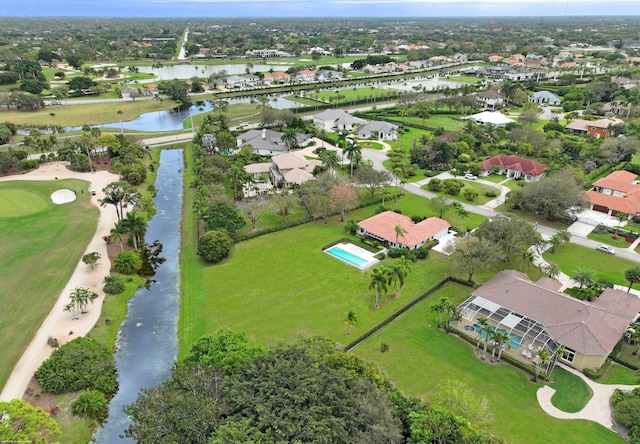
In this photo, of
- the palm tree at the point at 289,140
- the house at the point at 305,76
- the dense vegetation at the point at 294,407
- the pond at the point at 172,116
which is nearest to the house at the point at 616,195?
the dense vegetation at the point at 294,407

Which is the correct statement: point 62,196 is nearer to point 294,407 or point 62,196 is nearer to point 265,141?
point 265,141

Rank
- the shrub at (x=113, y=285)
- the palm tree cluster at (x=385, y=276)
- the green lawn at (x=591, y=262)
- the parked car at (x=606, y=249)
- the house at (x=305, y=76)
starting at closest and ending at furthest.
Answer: the palm tree cluster at (x=385, y=276) < the shrub at (x=113, y=285) < the green lawn at (x=591, y=262) < the parked car at (x=606, y=249) < the house at (x=305, y=76)

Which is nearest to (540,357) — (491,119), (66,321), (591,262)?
(591,262)

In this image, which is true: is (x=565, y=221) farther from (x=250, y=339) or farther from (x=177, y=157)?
(x=177, y=157)

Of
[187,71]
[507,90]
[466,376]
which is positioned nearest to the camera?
[466,376]

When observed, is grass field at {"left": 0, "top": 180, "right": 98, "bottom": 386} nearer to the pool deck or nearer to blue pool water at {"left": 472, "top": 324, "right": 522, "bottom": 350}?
the pool deck

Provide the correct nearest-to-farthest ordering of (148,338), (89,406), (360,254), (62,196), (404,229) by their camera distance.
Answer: (89,406) < (148,338) < (360,254) < (404,229) < (62,196)

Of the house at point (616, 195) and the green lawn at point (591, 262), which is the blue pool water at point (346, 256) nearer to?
the green lawn at point (591, 262)
